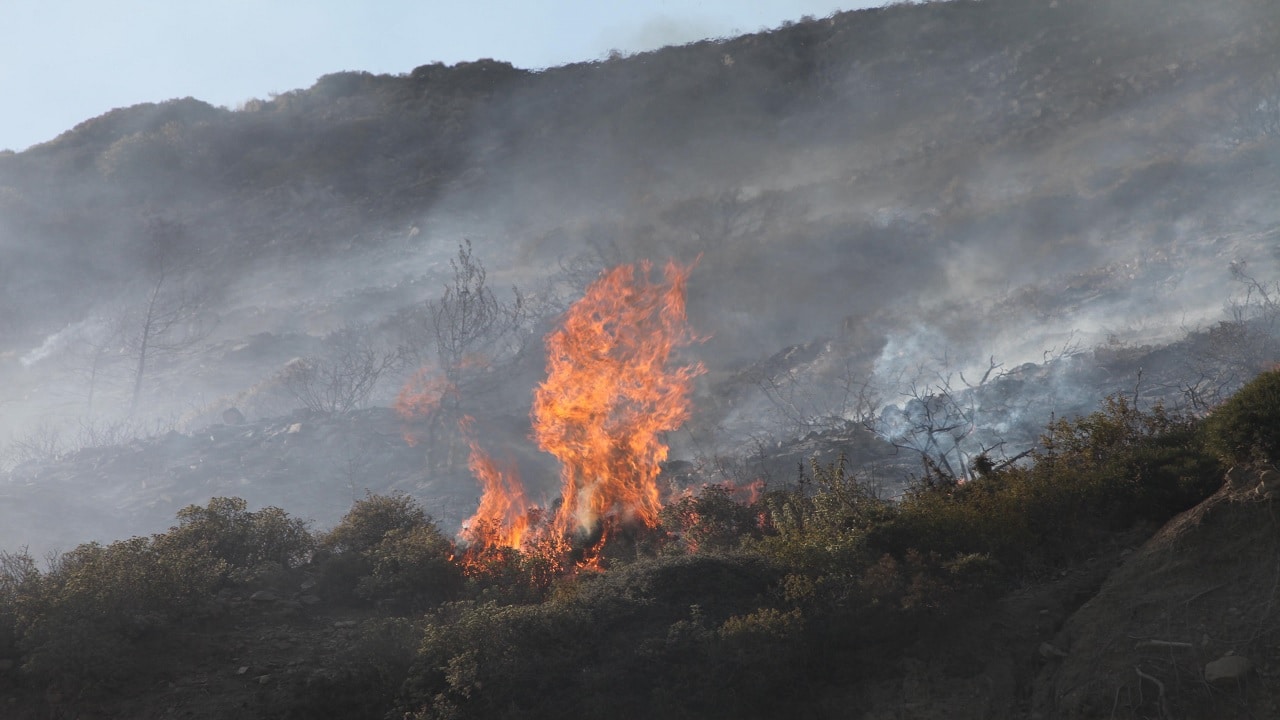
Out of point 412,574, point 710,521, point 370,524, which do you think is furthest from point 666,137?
point 412,574

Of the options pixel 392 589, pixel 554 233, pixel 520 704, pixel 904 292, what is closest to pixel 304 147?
pixel 554 233

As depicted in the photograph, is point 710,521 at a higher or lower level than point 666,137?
lower

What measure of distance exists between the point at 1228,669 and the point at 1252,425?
2.73 m

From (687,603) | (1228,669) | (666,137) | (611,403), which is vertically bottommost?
(1228,669)

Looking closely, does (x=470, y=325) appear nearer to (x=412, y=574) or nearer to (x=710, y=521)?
(x=412, y=574)

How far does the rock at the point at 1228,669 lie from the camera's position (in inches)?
253

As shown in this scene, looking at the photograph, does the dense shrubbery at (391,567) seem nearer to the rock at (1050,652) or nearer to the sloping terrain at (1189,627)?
the rock at (1050,652)

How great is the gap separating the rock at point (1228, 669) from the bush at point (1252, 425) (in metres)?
2.16

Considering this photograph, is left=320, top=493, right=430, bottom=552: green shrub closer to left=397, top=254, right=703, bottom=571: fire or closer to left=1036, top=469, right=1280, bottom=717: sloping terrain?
left=397, top=254, right=703, bottom=571: fire

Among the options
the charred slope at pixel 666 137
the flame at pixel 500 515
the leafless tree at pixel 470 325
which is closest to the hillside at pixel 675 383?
the flame at pixel 500 515

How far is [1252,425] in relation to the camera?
8133mm

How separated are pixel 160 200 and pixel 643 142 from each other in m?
24.7

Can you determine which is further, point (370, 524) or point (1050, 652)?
point (370, 524)

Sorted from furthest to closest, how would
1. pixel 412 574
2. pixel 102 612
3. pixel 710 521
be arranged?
pixel 710 521 → pixel 412 574 → pixel 102 612
